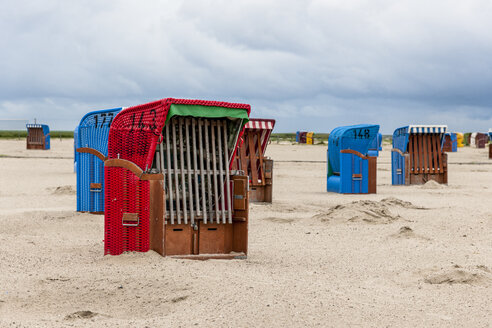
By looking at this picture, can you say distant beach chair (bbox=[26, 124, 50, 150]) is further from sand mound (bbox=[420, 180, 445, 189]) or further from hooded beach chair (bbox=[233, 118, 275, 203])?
hooded beach chair (bbox=[233, 118, 275, 203])

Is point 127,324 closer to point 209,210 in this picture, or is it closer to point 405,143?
point 209,210

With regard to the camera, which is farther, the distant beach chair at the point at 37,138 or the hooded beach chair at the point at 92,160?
the distant beach chair at the point at 37,138

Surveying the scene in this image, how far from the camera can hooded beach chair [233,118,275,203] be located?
16.8 meters

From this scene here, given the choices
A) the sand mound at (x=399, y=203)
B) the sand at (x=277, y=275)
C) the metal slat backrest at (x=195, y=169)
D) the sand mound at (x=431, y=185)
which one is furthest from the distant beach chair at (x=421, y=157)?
the metal slat backrest at (x=195, y=169)

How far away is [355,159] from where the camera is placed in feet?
63.9

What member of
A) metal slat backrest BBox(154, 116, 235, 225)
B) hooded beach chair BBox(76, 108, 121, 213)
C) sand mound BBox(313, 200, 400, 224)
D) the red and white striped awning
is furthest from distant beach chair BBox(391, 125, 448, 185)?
metal slat backrest BBox(154, 116, 235, 225)

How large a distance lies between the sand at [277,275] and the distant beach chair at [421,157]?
8.78m

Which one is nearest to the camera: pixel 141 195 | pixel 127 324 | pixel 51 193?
pixel 127 324

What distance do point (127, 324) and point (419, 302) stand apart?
2904mm

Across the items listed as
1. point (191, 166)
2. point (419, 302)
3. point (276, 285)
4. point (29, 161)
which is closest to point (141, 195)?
point (191, 166)

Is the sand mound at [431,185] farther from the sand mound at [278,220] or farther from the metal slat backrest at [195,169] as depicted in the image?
the metal slat backrest at [195,169]

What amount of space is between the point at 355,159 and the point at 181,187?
11989 millimetres

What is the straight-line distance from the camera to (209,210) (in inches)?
325

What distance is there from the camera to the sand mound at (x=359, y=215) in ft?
41.7
